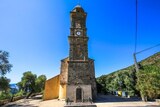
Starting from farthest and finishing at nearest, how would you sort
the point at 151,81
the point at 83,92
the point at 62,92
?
the point at 62,92
the point at 83,92
the point at 151,81

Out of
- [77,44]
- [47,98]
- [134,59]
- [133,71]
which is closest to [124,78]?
[133,71]

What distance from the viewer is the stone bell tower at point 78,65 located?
24.6 metres

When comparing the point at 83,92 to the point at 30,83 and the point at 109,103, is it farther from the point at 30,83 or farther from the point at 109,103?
the point at 30,83

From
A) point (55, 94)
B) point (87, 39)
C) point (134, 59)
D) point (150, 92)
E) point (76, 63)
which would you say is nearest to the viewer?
point (150, 92)

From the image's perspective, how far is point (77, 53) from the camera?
27078 millimetres

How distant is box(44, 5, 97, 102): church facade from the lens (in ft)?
81.0

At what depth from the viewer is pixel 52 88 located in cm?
3028

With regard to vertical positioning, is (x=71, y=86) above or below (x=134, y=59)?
below

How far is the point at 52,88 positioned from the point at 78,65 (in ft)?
27.5

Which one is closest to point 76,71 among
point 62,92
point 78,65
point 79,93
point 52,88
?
point 78,65

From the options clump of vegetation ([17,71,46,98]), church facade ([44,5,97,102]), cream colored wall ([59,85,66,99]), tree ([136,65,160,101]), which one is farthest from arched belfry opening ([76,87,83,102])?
clump of vegetation ([17,71,46,98])

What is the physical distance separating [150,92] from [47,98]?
1991 cm

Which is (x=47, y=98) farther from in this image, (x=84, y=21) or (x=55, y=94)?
(x=84, y=21)

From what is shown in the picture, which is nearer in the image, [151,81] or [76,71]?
[151,81]
